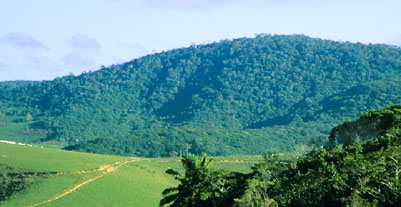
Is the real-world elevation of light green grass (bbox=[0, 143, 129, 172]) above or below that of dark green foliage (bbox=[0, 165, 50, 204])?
above

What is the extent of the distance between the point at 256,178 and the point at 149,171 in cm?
6279

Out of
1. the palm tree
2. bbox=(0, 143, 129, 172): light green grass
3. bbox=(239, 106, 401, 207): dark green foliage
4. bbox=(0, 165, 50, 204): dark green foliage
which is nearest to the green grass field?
bbox=(0, 143, 129, 172): light green grass

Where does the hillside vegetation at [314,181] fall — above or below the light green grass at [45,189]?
above

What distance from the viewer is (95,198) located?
291 feet

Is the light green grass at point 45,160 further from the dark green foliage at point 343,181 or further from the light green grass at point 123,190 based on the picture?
the dark green foliage at point 343,181

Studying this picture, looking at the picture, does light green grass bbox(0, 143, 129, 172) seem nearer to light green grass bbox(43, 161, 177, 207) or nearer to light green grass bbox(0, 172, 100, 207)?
light green grass bbox(0, 172, 100, 207)

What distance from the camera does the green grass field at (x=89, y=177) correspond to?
87.0 metres

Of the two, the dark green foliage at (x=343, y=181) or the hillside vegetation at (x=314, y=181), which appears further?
the hillside vegetation at (x=314, y=181)

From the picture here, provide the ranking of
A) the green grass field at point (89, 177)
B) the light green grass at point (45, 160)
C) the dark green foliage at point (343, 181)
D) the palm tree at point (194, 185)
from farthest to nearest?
the light green grass at point (45, 160), the green grass field at point (89, 177), the palm tree at point (194, 185), the dark green foliage at point (343, 181)

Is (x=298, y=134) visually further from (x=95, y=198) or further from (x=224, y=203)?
(x=224, y=203)

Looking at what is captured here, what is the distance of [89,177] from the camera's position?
98.5 meters

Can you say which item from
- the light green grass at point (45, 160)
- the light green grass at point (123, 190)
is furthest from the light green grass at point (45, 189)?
the light green grass at point (45, 160)

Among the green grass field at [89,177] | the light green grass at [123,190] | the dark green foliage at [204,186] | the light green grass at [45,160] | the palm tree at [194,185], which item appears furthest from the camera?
the light green grass at [45,160]

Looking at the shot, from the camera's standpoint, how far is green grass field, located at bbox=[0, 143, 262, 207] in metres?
87.0
